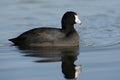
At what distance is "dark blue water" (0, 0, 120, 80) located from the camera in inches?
489

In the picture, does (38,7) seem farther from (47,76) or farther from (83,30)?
(47,76)

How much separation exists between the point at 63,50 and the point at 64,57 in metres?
1.17

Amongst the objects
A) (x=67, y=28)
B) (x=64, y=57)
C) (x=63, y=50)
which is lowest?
(x=63, y=50)

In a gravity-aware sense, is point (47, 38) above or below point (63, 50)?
above

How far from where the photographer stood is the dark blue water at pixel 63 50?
A: 12.4 meters

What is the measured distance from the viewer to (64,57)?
47.3 ft

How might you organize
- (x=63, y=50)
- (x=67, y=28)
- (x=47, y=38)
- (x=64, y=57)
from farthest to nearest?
1. (x=67, y=28)
2. (x=47, y=38)
3. (x=63, y=50)
4. (x=64, y=57)

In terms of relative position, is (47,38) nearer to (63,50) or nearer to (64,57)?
(63,50)

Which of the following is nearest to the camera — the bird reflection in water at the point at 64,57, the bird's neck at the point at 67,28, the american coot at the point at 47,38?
the bird reflection in water at the point at 64,57

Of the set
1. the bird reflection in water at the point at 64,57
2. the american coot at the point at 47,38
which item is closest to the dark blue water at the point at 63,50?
the bird reflection in water at the point at 64,57

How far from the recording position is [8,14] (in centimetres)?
1939

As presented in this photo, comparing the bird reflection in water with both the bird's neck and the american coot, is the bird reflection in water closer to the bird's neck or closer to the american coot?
the american coot

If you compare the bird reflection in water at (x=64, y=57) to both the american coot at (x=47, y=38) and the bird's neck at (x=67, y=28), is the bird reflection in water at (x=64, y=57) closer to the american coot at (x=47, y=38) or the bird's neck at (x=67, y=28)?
the american coot at (x=47, y=38)

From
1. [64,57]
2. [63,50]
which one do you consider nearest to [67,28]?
[63,50]
